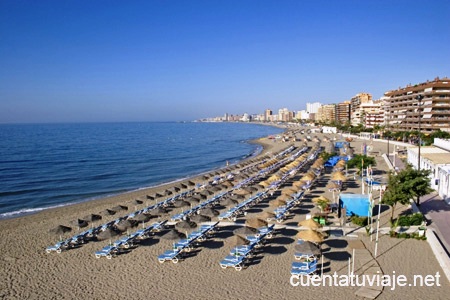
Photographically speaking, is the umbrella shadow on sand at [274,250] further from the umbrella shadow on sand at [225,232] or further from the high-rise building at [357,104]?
the high-rise building at [357,104]

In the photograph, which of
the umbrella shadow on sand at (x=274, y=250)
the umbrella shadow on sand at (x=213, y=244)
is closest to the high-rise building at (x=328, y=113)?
the umbrella shadow on sand at (x=213, y=244)

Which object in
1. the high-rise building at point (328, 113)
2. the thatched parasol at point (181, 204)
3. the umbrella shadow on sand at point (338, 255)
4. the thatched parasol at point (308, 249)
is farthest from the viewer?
the high-rise building at point (328, 113)

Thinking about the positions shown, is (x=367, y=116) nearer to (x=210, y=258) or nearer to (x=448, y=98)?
(x=448, y=98)

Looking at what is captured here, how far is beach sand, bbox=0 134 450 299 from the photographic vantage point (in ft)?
34.0

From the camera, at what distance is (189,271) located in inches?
470

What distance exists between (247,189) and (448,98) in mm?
49828

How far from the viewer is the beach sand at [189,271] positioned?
10359 millimetres

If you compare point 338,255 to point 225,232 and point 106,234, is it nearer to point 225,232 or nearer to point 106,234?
point 225,232

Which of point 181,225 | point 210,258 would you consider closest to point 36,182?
point 181,225

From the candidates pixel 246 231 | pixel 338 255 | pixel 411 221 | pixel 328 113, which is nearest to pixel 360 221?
pixel 411 221

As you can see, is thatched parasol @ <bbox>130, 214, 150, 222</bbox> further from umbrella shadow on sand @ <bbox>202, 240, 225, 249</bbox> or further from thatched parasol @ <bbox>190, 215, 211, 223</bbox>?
umbrella shadow on sand @ <bbox>202, 240, 225, 249</bbox>

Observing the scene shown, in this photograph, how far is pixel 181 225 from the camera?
48.0 ft

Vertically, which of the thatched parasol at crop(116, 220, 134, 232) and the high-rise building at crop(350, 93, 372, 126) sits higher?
the high-rise building at crop(350, 93, 372, 126)

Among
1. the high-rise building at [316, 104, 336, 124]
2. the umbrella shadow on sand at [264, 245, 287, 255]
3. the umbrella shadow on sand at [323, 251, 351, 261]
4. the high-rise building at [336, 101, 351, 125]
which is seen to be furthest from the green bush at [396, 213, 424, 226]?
the high-rise building at [316, 104, 336, 124]
